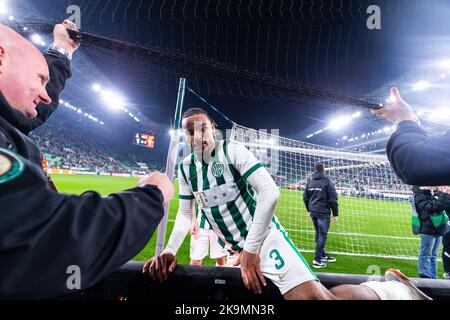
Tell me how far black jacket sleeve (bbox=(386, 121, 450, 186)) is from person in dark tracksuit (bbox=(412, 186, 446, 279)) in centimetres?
412

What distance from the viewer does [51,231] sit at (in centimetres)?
56

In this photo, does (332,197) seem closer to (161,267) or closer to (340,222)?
(161,267)

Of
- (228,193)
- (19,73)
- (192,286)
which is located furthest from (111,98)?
(19,73)

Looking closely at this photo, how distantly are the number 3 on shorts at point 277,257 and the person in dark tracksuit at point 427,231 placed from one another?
398 centimetres

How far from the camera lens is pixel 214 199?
210 centimetres

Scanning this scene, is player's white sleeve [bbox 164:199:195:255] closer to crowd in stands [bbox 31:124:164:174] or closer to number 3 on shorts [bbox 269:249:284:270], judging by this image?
number 3 on shorts [bbox 269:249:284:270]

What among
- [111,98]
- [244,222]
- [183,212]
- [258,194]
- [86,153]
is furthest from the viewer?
[86,153]

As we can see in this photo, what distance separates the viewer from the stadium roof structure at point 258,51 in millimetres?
2072

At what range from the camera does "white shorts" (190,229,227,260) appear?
3939 mm

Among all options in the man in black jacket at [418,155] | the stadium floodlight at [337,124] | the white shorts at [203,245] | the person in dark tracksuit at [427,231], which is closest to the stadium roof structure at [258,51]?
the man in black jacket at [418,155]

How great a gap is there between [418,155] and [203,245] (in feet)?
11.6

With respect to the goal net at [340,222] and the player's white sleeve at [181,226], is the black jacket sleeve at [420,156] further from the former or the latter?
the goal net at [340,222]

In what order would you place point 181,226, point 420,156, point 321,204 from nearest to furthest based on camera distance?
point 420,156 < point 181,226 < point 321,204

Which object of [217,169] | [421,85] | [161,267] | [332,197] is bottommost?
[161,267]
